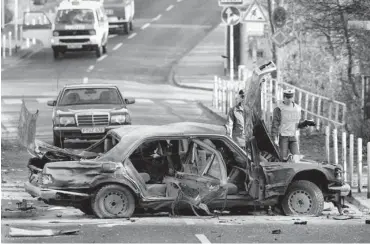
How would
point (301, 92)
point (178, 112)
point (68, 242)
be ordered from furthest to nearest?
point (178, 112)
point (301, 92)
point (68, 242)

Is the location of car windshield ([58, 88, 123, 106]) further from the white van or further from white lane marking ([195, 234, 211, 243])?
the white van

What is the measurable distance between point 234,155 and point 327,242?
121 inches

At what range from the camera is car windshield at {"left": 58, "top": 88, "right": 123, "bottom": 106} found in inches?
1067

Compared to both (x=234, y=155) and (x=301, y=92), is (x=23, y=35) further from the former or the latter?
(x=234, y=155)

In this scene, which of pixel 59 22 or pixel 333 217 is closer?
pixel 333 217

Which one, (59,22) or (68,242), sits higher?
(59,22)

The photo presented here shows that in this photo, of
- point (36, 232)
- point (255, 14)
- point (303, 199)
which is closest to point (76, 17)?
point (255, 14)

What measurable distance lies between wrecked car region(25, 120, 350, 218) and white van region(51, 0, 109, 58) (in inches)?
1195

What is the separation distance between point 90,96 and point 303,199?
10.5 meters

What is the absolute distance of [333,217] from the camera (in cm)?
1769

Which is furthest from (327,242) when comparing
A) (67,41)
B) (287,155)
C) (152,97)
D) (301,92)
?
(67,41)

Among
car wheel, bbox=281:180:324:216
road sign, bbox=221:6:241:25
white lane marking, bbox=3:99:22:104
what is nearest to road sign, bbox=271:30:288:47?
road sign, bbox=221:6:241:25

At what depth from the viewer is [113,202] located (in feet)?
56.0

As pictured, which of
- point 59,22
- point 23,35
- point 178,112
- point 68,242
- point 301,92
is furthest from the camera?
point 23,35
